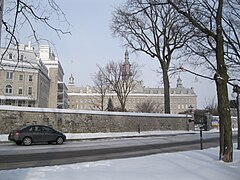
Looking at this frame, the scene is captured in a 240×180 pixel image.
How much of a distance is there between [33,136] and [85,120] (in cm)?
979

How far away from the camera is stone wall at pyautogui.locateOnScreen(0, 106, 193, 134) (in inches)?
1025

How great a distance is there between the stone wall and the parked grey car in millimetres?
4259

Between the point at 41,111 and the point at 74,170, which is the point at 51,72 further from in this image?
the point at 74,170

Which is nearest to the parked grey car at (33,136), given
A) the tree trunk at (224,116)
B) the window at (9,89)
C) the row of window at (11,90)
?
the tree trunk at (224,116)

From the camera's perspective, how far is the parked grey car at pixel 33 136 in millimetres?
20859

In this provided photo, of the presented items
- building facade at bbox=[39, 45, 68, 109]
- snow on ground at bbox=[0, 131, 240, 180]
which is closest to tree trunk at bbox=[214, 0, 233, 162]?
snow on ground at bbox=[0, 131, 240, 180]

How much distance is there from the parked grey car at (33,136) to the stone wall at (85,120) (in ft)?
14.0

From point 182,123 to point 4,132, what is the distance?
76.2 feet

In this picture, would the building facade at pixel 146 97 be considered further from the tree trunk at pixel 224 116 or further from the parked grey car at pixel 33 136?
the tree trunk at pixel 224 116

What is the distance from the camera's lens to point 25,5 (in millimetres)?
6488

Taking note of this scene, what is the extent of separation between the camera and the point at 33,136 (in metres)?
21.4

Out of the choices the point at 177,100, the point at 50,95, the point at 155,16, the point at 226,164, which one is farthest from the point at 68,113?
the point at 177,100

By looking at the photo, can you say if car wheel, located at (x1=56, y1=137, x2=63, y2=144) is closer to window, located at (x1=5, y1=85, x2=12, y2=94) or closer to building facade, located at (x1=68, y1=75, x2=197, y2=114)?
window, located at (x1=5, y1=85, x2=12, y2=94)

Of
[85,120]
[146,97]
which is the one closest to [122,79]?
[85,120]
